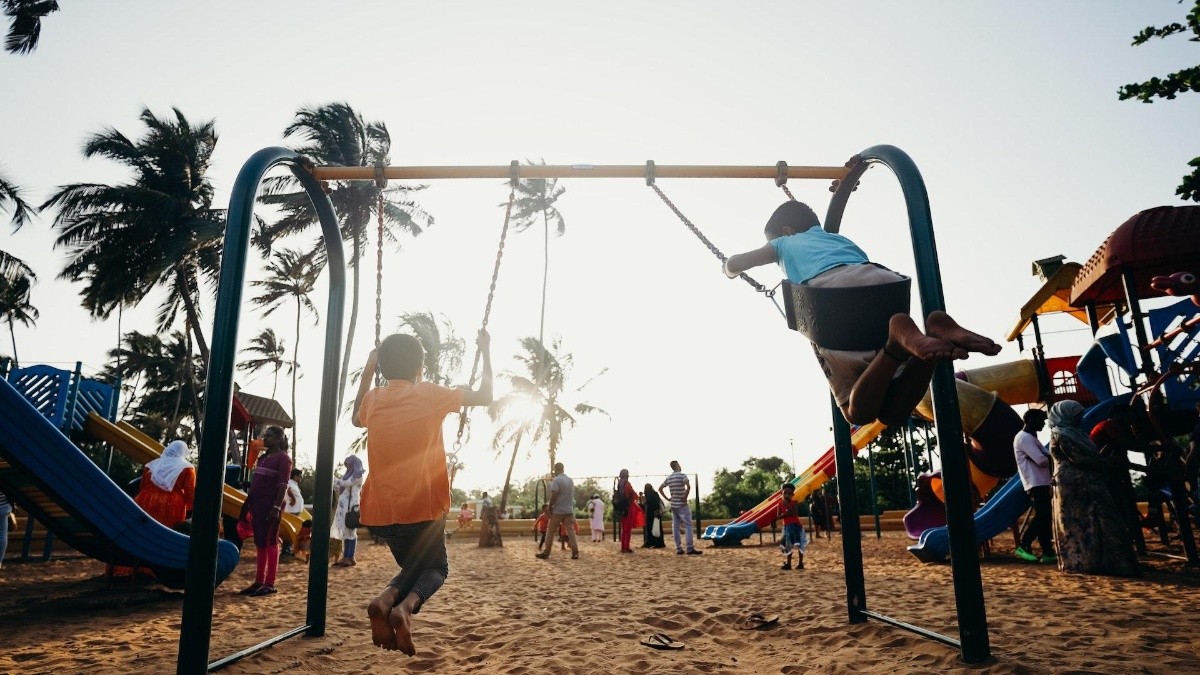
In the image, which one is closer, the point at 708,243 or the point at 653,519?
the point at 708,243

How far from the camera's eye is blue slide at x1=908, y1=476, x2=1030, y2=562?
859 cm

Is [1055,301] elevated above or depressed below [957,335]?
above

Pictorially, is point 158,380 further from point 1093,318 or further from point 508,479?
point 1093,318

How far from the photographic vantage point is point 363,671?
150 inches

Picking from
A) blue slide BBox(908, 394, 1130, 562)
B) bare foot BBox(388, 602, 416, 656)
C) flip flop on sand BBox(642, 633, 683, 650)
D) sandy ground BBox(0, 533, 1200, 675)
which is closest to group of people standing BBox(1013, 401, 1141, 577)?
sandy ground BBox(0, 533, 1200, 675)

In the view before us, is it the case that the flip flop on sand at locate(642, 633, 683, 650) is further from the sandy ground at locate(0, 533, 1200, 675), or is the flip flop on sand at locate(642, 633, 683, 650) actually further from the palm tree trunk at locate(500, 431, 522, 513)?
the palm tree trunk at locate(500, 431, 522, 513)

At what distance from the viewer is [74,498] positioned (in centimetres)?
598

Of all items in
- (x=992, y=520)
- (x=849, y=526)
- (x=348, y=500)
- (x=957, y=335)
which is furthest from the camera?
(x=348, y=500)

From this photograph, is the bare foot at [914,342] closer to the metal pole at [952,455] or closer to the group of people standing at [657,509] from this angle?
the metal pole at [952,455]

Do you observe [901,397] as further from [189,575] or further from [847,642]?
[189,575]

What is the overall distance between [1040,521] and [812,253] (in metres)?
7.34

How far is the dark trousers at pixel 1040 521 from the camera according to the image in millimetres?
7910

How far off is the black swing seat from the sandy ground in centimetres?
185

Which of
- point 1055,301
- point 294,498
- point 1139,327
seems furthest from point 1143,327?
point 294,498
